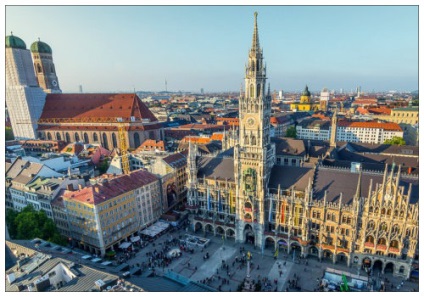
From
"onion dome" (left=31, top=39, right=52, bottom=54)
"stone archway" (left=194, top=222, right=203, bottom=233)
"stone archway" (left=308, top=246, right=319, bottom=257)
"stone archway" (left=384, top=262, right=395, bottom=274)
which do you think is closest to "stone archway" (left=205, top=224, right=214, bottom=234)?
"stone archway" (left=194, top=222, right=203, bottom=233)

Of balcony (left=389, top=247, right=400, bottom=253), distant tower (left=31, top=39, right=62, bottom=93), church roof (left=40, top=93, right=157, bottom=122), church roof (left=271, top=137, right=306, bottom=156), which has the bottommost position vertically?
balcony (left=389, top=247, right=400, bottom=253)

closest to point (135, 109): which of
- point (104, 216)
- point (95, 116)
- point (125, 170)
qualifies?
point (95, 116)

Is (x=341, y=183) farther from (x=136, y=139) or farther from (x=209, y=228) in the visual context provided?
(x=136, y=139)

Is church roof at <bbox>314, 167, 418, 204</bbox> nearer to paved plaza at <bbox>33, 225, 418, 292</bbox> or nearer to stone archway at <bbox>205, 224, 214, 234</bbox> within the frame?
paved plaza at <bbox>33, 225, 418, 292</bbox>

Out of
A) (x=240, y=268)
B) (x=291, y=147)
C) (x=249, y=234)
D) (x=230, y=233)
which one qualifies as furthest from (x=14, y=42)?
(x=240, y=268)

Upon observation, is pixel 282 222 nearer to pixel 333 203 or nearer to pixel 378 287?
pixel 333 203
